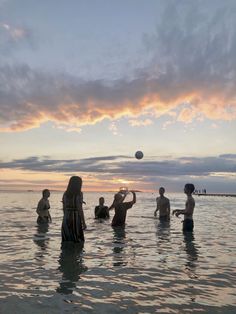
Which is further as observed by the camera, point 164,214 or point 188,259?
point 164,214

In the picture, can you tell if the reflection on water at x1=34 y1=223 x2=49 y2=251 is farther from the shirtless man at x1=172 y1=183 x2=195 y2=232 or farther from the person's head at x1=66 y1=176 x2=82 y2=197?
the shirtless man at x1=172 y1=183 x2=195 y2=232

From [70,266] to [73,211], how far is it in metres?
2.59

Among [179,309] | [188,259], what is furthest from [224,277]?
[179,309]

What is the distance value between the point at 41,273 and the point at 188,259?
4.55 m

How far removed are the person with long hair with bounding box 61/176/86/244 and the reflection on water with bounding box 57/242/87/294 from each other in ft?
1.01

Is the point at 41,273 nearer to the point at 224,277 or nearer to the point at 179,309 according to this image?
the point at 179,309

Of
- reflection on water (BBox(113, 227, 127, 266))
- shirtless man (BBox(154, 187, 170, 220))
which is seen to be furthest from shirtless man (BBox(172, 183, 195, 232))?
shirtless man (BBox(154, 187, 170, 220))

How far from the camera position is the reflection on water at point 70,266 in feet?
27.5

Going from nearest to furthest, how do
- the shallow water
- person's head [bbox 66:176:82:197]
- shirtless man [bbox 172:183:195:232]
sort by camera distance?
the shallow water < person's head [bbox 66:176:82:197] < shirtless man [bbox 172:183:195:232]

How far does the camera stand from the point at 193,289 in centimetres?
831

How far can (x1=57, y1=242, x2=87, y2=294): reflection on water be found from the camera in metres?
8.38

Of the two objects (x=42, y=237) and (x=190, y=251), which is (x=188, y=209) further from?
(x=42, y=237)

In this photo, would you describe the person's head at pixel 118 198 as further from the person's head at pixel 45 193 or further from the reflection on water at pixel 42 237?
the reflection on water at pixel 42 237

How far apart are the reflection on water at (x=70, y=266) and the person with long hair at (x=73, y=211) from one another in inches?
12.1
